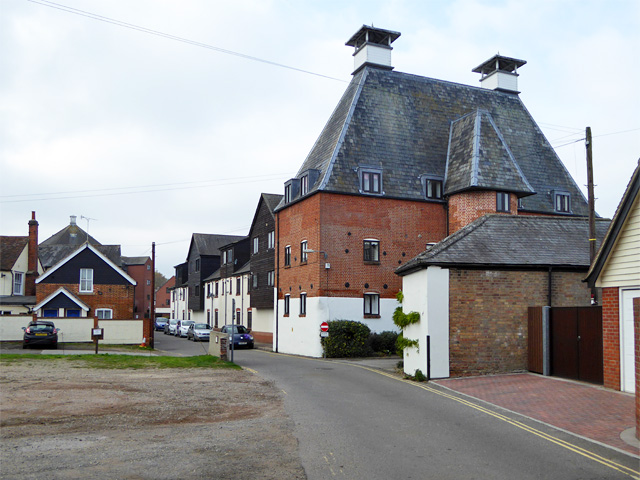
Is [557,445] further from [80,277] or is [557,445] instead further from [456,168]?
[80,277]

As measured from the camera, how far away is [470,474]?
7.89 m

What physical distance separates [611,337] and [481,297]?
4581 millimetres

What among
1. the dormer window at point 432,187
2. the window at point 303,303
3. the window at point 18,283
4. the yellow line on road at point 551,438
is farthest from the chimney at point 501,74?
the window at point 18,283

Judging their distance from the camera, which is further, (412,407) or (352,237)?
(352,237)

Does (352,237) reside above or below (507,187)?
below

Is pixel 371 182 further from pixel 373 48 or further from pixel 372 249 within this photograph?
pixel 373 48

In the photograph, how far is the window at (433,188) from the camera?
115ft

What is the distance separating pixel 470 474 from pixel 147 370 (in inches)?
643

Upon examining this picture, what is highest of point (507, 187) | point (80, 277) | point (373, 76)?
point (373, 76)

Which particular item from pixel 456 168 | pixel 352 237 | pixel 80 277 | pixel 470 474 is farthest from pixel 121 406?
pixel 80 277

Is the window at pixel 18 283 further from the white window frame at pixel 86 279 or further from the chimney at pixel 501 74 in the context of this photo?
the chimney at pixel 501 74

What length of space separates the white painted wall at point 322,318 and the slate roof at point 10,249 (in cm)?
2566

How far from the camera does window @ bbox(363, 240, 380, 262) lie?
33531 millimetres

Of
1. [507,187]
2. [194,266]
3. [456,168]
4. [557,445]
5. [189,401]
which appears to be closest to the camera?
[557,445]
